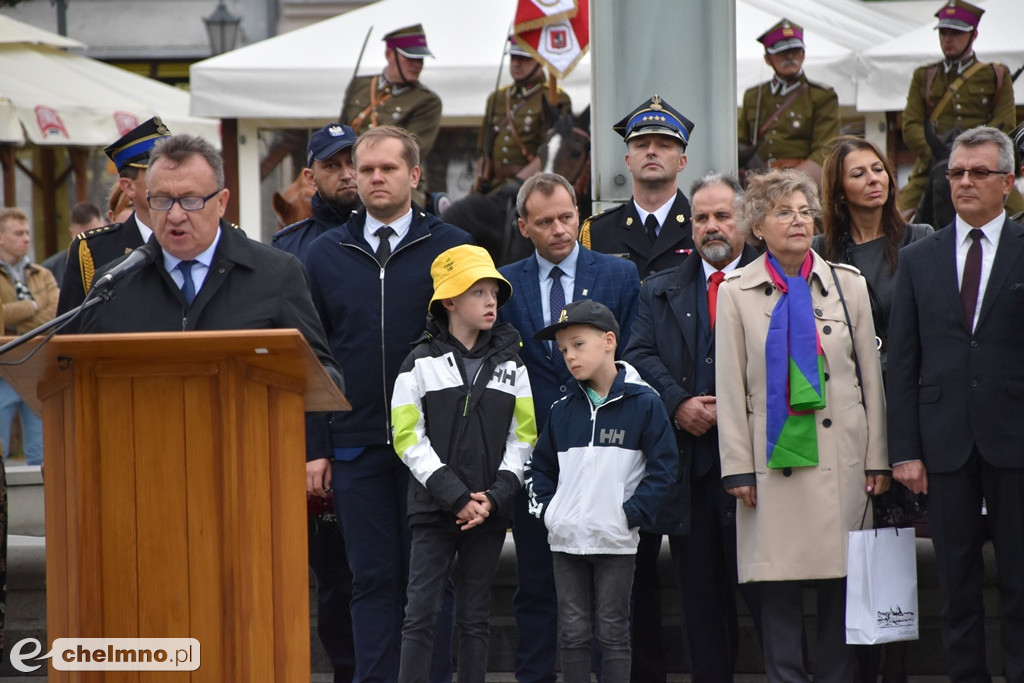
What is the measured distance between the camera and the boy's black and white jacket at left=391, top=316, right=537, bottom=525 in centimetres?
542

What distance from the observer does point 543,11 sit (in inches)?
380

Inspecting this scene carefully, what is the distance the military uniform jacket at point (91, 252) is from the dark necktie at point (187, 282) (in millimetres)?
1203

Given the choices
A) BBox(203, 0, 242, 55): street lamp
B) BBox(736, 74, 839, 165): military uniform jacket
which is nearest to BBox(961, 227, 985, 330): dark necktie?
BBox(736, 74, 839, 165): military uniform jacket

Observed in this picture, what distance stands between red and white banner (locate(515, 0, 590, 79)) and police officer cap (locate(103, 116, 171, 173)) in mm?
3638

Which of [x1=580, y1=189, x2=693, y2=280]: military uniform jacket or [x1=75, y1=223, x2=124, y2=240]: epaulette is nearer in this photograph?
[x1=75, y1=223, x2=124, y2=240]: epaulette

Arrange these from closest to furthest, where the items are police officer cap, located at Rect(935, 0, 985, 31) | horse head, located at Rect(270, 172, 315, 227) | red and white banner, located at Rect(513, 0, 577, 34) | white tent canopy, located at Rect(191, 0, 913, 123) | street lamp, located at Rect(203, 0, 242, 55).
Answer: horse head, located at Rect(270, 172, 315, 227) < red and white banner, located at Rect(513, 0, 577, 34) < police officer cap, located at Rect(935, 0, 985, 31) < white tent canopy, located at Rect(191, 0, 913, 123) < street lamp, located at Rect(203, 0, 242, 55)

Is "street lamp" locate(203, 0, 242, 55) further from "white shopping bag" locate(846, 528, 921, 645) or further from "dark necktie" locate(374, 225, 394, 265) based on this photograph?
"white shopping bag" locate(846, 528, 921, 645)

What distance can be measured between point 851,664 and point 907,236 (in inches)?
71.6

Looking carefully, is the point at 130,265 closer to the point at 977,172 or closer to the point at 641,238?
the point at 641,238

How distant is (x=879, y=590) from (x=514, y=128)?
637 centimetres

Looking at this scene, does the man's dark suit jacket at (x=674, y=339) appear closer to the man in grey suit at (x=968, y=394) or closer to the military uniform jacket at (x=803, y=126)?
the man in grey suit at (x=968, y=394)

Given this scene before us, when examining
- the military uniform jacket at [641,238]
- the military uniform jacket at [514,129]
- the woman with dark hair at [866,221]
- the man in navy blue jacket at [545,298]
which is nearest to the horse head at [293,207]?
the military uniform jacket at [514,129]

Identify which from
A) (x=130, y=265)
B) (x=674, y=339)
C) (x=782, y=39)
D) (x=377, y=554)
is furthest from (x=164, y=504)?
(x=782, y=39)

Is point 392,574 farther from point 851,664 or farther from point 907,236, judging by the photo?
point 907,236
